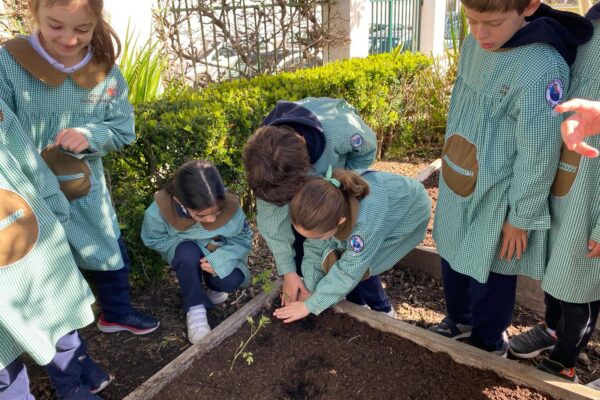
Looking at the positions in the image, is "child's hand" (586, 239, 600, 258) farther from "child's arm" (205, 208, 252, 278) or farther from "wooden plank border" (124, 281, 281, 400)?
"child's arm" (205, 208, 252, 278)

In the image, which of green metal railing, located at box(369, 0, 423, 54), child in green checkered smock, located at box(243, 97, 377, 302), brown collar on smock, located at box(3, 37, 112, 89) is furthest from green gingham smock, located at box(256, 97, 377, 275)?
green metal railing, located at box(369, 0, 423, 54)

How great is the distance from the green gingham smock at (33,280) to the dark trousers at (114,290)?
57cm

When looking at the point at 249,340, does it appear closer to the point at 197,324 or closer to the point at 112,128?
the point at 197,324

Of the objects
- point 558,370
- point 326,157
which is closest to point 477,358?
point 558,370

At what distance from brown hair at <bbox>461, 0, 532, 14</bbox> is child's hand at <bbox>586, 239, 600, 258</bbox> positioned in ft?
2.96

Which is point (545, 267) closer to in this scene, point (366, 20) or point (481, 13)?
point (481, 13)

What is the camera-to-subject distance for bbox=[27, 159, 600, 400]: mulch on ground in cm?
251

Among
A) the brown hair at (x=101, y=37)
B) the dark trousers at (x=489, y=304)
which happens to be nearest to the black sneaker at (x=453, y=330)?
the dark trousers at (x=489, y=304)

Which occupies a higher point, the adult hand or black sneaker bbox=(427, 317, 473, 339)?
the adult hand

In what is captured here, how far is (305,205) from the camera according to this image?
6.66 ft

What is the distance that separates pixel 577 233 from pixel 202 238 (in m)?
1.82

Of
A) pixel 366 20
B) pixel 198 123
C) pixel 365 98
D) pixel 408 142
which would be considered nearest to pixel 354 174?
pixel 198 123

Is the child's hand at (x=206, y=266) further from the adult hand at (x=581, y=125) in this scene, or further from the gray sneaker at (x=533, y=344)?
the adult hand at (x=581, y=125)

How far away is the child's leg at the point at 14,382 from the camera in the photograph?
1.90 metres
